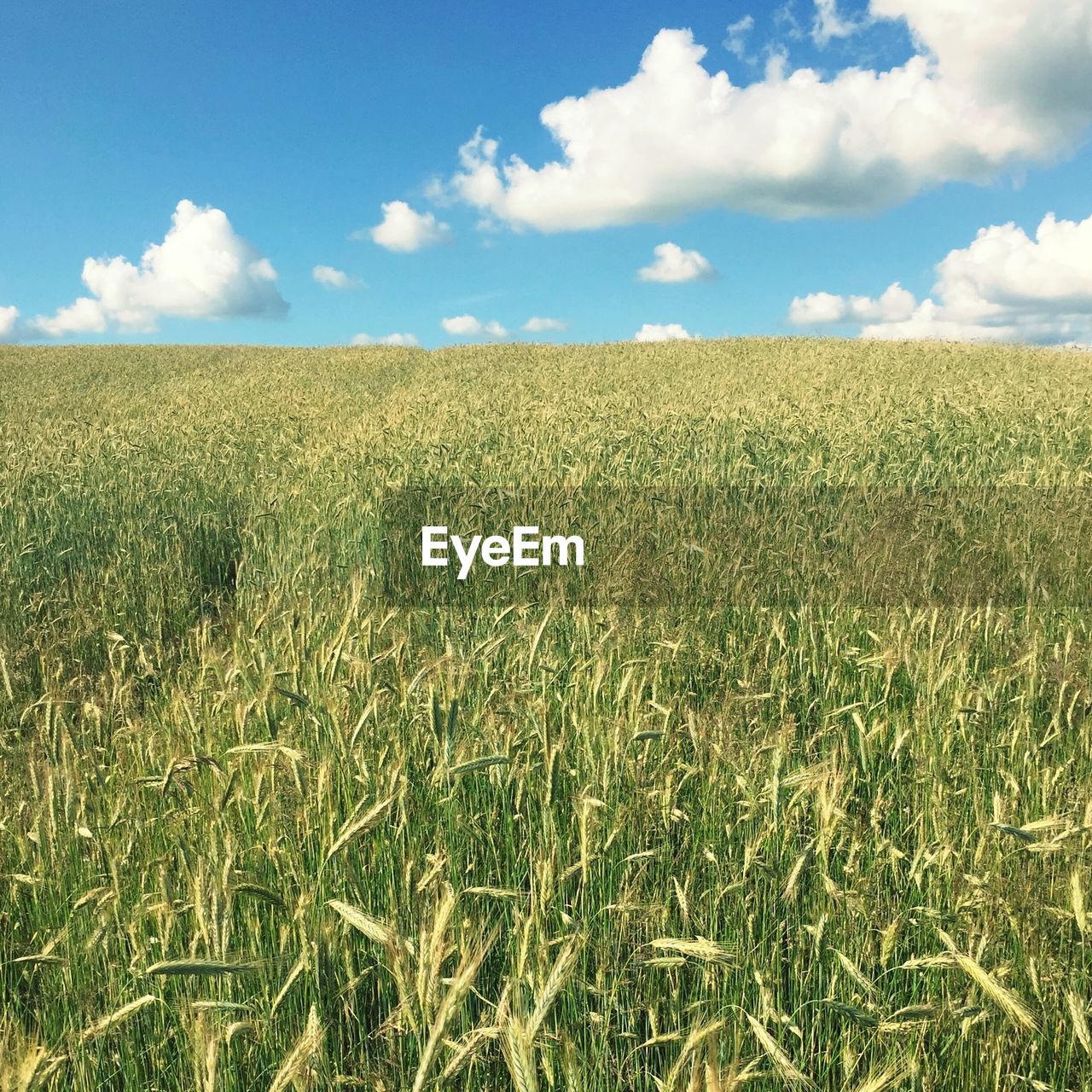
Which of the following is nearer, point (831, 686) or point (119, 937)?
point (119, 937)

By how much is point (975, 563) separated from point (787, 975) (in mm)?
3691

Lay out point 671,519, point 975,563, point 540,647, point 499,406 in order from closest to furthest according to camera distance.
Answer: point 540,647, point 975,563, point 671,519, point 499,406

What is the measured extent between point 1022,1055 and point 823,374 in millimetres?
14395

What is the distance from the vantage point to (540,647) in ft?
12.0

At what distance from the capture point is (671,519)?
529cm

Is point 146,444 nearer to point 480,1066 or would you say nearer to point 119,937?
point 119,937

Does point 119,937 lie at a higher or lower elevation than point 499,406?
lower

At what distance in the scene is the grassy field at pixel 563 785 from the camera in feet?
5.18

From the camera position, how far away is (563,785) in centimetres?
248

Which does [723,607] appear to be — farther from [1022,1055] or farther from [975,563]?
[1022,1055]

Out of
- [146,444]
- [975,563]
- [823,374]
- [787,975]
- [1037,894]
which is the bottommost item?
[787,975]

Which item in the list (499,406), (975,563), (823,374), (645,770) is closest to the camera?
(645,770)

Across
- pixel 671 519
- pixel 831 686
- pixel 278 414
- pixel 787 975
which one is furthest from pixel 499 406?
pixel 787 975

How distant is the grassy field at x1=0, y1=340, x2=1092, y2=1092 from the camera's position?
1.58m
